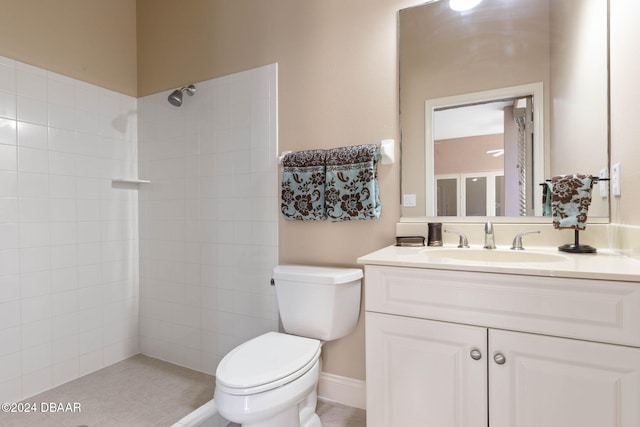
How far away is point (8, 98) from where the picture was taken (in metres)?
1.88

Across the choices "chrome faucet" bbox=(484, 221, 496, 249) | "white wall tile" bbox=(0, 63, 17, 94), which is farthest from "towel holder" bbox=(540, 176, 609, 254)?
"white wall tile" bbox=(0, 63, 17, 94)

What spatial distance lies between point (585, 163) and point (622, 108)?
233mm

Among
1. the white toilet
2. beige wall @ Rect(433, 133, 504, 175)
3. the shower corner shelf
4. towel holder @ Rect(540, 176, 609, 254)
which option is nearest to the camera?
the white toilet

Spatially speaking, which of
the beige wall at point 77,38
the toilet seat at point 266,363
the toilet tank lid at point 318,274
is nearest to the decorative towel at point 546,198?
the toilet tank lid at point 318,274

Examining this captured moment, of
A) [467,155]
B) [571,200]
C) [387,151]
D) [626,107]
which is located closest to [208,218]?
[387,151]

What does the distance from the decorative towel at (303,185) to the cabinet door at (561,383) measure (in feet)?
3.43

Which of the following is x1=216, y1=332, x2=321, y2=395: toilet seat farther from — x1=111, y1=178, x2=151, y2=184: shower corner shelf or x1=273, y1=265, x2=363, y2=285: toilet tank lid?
x1=111, y1=178, x2=151, y2=184: shower corner shelf

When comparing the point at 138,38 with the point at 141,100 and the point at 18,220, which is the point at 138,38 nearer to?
the point at 141,100

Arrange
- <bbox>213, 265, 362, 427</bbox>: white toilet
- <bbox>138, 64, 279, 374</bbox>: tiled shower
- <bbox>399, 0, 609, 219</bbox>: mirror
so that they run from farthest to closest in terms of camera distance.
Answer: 1. <bbox>138, 64, 279, 374</bbox>: tiled shower
2. <bbox>399, 0, 609, 219</bbox>: mirror
3. <bbox>213, 265, 362, 427</bbox>: white toilet

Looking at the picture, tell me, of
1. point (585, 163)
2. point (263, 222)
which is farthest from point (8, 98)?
point (585, 163)

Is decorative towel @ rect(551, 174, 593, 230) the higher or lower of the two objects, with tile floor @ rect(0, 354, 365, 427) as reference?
higher

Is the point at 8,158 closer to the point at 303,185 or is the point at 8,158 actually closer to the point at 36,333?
the point at 36,333

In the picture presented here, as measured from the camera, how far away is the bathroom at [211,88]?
172cm

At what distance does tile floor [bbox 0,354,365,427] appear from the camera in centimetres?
169
